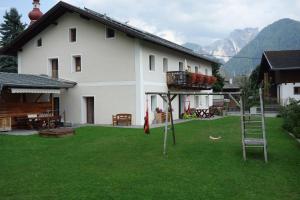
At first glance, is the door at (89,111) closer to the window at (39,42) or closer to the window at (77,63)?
the window at (77,63)

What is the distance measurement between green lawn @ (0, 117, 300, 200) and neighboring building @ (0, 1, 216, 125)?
297 inches

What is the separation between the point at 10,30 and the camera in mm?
33250

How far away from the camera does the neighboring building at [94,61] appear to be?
2134 centimetres

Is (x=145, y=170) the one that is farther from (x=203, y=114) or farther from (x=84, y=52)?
(x=203, y=114)

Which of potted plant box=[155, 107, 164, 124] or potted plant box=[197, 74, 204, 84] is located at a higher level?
potted plant box=[197, 74, 204, 84]

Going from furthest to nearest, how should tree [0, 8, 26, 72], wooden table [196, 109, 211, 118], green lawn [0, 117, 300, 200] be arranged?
1. tree [0, 8, 26, 72]
2. wooden table [196, 109, 211, 118]
3. green lawn [0, 117, 300, 200]

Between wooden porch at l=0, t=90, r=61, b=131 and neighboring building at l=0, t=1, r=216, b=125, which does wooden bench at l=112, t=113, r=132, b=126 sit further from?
wooden porch at l=0, t=90, r=61, b=131

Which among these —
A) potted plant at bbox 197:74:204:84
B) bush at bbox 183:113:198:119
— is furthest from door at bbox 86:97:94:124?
potted plant at bbox 197:74:204:84

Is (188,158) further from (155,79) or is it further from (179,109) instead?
(179,109)

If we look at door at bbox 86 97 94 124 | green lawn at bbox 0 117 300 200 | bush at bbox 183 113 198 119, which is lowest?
green lawn at bbox 0 117 300 200

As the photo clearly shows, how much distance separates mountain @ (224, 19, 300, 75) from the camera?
14412 cm

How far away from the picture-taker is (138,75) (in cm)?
2114

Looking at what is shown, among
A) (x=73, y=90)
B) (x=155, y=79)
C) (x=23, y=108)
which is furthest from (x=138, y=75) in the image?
(x=23, y=108)

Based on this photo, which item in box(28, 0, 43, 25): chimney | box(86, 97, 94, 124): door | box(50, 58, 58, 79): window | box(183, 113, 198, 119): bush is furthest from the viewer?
box(28, 0, 43, 25): chimney
